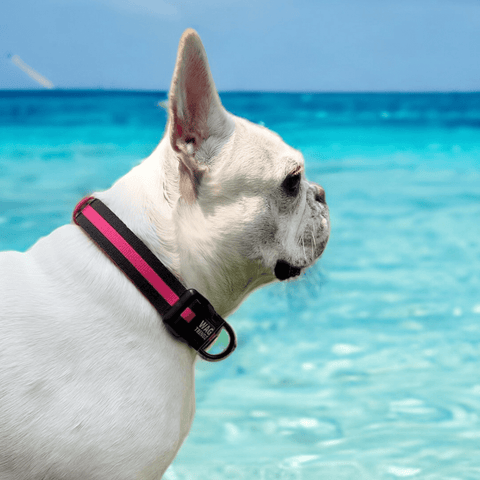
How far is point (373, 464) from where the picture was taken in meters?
2.86

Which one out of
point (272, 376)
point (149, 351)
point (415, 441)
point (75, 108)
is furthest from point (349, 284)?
point (75, 108)

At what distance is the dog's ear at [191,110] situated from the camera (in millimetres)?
1262

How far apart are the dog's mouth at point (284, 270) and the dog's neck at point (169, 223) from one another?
0.07 metres

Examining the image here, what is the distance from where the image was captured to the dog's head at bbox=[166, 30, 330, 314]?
1362mm

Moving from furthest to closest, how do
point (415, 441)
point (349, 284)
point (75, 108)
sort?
1. point (75, 108)
2. point (349, 284)
3. point (415, 441)

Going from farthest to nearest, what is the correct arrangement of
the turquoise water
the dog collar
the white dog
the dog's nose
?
the turquoise water → the dog's nose → the dog collar → the white dog

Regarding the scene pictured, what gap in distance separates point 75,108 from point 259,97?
18.9 ft

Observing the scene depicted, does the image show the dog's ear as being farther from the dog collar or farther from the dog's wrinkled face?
the dog collar

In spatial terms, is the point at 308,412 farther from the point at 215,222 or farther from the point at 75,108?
the point at 75,108

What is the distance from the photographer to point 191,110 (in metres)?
1.36

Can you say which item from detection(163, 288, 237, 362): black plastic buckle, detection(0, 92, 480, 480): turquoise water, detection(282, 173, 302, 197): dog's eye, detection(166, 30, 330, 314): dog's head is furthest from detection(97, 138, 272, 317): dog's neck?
detection(0, 92, 480, 480): turquoise water

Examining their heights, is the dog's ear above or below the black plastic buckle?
above

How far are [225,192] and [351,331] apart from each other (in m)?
3.67

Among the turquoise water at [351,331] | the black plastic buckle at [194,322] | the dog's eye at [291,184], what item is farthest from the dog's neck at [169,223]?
the turquoise water at [351,331]
